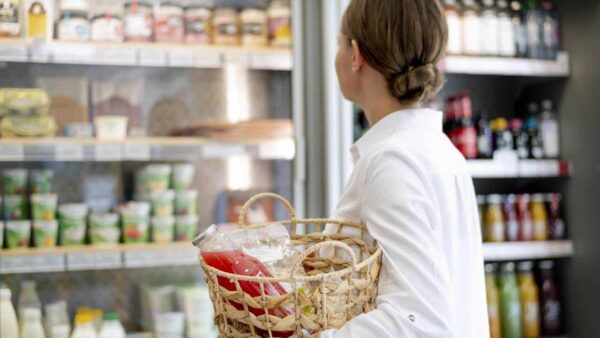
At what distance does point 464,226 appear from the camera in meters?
1.23

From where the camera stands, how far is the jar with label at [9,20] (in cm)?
231

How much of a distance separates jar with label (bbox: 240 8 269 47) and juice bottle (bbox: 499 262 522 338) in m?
1.39

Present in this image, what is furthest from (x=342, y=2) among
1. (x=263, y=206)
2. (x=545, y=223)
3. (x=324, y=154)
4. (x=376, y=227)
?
(x=376, y=227)

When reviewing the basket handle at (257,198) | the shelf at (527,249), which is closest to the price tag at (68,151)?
the basket handle at (257,198)

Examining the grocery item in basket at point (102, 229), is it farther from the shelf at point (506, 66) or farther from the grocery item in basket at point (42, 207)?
the shelf at point (506, 66)

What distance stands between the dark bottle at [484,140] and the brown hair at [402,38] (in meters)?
1.74

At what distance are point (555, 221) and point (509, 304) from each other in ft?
1.29

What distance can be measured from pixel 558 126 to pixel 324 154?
1.12 m

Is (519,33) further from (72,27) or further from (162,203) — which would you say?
(72,27)

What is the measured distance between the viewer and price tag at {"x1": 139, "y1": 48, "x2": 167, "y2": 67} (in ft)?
7.83

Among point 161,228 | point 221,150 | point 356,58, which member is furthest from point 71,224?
point 356,58

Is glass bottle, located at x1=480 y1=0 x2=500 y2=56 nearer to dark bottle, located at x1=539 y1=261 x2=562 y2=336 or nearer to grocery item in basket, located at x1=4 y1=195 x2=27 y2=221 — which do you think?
dark bottle, located at x1=539 y1=261 x2=562 y2=336

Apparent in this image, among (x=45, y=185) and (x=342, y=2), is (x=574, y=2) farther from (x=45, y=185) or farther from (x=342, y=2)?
(x=45, y=185)

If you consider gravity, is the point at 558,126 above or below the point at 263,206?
above
